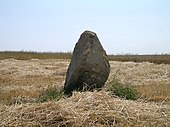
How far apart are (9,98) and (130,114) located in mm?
3945

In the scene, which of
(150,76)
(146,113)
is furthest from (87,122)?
(150,76)

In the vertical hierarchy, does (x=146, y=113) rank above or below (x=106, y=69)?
below

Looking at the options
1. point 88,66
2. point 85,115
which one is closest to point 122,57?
point 88,66

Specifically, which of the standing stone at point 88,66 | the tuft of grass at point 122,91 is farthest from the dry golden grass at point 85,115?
Result: the standing stone at point 88,66

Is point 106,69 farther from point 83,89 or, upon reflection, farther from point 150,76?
point 150,76

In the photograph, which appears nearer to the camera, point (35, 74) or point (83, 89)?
point (83, 89)

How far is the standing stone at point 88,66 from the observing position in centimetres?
888

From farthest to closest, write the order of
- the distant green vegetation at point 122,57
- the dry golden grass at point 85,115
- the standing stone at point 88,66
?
the distant green vegetation at point 122,57, the standing stone at point 88,66, the dry golden grass at point 85,115

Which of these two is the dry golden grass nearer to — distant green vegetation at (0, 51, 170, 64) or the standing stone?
the standing stone

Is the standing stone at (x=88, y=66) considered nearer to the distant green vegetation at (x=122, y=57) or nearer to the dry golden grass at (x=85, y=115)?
the dry golden grass at (x=85, y=115)

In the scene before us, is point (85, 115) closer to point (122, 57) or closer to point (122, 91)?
point (122, 91)

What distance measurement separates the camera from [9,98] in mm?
8977

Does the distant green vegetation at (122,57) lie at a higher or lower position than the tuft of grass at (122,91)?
higher

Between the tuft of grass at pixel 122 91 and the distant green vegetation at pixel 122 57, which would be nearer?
the tuft of grass at pixel 122 91
